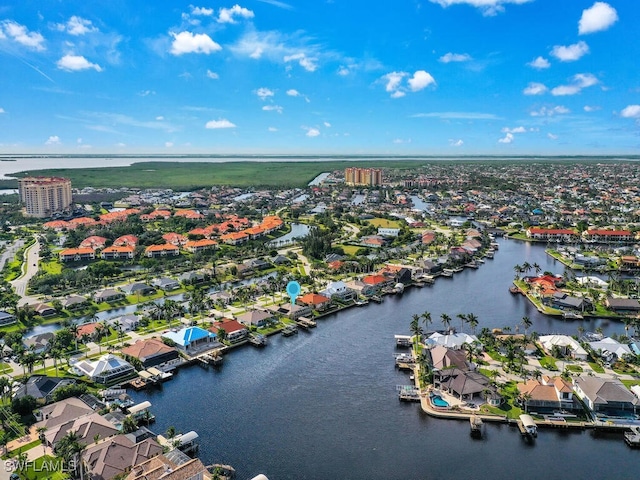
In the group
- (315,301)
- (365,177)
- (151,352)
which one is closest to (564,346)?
(315,301)

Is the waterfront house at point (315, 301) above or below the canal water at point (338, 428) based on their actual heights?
above

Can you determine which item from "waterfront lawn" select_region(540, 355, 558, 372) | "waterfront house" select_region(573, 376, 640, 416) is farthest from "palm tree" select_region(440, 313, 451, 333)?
"waterfront house" select_region(573, 376, 640, 416)

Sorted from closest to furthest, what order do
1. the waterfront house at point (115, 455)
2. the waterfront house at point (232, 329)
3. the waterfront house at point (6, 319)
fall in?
the waterfront house at point (115, 455) < the waterfront house at point (232, 329) < the waterfront house at point (6, 319)

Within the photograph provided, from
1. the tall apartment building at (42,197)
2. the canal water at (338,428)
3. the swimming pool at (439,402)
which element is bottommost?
the canal water at (338,428)

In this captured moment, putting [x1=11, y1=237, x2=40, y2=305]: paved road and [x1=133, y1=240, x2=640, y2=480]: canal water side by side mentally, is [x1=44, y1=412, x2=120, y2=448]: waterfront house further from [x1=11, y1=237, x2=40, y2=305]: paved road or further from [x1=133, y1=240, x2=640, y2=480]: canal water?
[x1=11, y1=237, x2=40, y2=305]: paved road

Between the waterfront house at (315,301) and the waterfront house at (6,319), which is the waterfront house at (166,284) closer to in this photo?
the waterfront house at (6,319)

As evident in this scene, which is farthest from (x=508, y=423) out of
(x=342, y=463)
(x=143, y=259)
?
(x=143, y=259)

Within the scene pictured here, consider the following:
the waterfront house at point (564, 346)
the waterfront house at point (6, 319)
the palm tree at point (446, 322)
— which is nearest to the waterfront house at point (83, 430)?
the waterfront house at point (6, 319)
